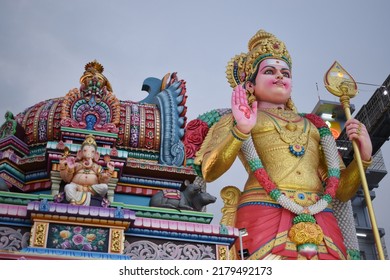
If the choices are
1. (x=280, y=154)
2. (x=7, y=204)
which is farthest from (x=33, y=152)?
(x=280, y=154)

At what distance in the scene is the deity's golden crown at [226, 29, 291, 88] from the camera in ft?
23.6

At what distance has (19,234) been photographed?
4383 mm

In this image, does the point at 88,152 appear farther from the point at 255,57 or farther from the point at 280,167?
the point at 255,57

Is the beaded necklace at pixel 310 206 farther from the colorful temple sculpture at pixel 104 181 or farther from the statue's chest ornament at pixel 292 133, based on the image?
the colorful temple sculpture at pixel 104 181

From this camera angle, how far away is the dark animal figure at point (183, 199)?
5133mm

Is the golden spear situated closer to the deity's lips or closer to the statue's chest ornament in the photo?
the statue's chest ornament

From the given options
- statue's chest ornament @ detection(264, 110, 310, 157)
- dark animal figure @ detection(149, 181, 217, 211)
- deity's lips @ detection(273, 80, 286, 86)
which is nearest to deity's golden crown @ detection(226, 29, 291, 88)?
deity's lips @ detection(273, 80, 286, 86)

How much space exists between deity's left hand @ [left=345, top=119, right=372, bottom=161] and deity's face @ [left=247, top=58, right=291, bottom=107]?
1.11 meters

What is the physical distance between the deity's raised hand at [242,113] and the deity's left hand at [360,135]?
1.06 metres

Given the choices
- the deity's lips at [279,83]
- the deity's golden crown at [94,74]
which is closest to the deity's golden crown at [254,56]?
the deity's lips at [279,83]

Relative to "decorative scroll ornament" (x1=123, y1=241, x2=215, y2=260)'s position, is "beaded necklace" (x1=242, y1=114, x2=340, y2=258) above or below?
above

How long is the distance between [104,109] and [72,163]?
130cm

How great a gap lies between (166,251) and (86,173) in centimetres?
97
